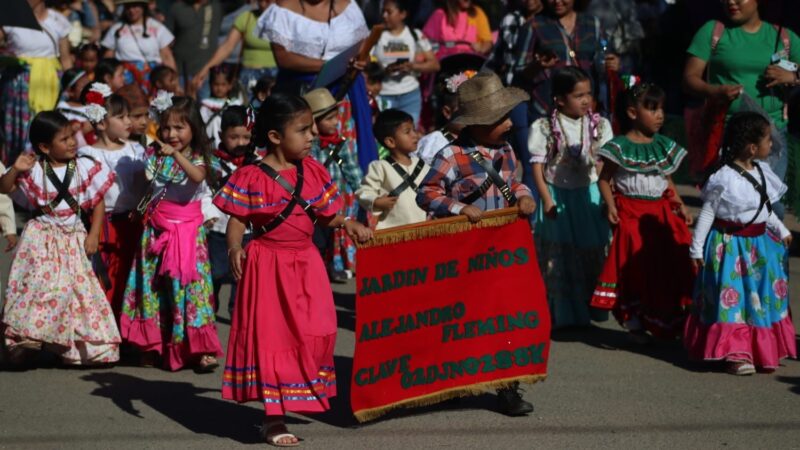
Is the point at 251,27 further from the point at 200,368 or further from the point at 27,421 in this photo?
the point at 27,421

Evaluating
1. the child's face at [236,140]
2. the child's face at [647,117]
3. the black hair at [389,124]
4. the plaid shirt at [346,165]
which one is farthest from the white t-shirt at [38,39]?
the child's face at [647,117]

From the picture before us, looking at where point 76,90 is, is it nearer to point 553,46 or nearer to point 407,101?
point 407,101

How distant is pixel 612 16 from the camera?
35.7 feet

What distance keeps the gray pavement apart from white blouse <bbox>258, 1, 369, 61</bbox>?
265cm

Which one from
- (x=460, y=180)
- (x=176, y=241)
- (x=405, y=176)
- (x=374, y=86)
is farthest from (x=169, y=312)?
(x=374, y=86)

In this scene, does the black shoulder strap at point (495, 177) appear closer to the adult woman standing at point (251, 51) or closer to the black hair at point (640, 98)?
the black hair at point (640, 98)

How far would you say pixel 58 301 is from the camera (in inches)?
312

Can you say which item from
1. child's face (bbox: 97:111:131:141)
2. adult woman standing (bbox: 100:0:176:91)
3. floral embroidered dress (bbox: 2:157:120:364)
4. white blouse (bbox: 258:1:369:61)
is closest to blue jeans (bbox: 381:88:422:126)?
adult woman standing (bbox: 100:0:176:91)

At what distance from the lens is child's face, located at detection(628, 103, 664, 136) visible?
8.61m

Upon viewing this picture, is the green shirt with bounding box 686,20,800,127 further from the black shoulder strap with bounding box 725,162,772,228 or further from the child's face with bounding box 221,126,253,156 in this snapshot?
the child's face with bounding box 221,126,253,156

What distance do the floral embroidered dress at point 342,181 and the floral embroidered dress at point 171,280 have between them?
3.98ft

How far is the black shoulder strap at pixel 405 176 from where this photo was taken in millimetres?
8609

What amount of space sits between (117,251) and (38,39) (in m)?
6.19

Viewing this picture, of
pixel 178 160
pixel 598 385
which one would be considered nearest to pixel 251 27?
pixel 178 160
